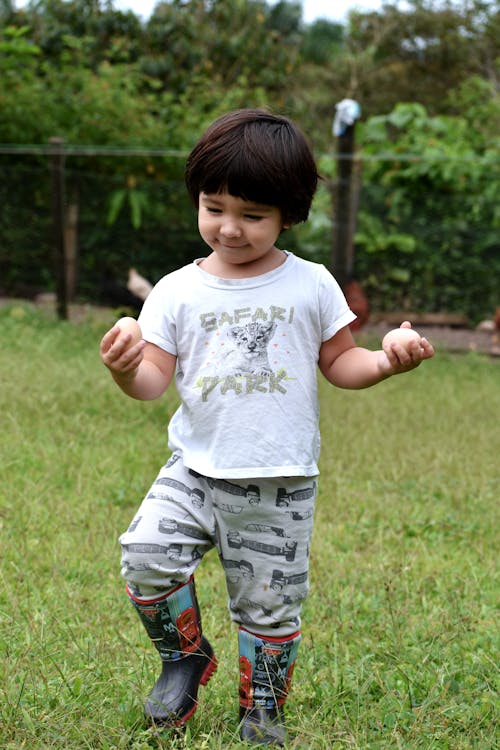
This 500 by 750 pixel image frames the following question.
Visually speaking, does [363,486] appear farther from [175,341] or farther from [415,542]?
[175,341]

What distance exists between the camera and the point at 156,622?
7.47 feet

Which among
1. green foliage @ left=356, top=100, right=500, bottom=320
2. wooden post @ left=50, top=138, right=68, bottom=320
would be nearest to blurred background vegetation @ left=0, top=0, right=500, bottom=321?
green foliage @ left=356, top=100, right=500, bottom=320

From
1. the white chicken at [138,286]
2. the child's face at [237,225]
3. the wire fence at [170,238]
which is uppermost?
the child's face at [237,225]

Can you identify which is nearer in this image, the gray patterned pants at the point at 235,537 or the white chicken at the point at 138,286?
the gray patterned pants at the point at 235,537

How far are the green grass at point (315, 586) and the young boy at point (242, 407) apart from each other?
7.4 inches

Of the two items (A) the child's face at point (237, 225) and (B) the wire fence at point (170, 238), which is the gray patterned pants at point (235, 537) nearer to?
(A) the child's face at point (237, 225)

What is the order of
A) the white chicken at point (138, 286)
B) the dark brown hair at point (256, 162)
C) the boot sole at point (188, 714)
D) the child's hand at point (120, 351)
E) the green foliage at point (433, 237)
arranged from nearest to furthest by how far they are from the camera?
1. the child's hand at point (120, 351)
2. the dark brown hair at point (256, 162)
3. the boot sole at point (188, 714)
4. the white chicken at point (138, 286)
5. the green foliage at point (433, 237)

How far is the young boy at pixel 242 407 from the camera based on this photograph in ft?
7.14

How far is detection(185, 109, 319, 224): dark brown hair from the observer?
2.13 m

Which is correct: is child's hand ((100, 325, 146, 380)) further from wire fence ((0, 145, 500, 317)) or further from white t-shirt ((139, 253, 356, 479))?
wire fence ((0, 145, 500, 317))

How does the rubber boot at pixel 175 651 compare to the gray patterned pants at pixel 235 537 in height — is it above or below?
below

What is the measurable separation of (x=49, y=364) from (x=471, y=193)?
5.03 metres

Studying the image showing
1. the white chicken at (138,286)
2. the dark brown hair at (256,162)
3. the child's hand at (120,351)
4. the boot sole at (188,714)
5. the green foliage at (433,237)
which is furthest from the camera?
the green foliage at (433,237)

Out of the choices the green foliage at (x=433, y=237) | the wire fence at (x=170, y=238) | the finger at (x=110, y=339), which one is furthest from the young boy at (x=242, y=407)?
the green foliage at (x=433, y=237)
